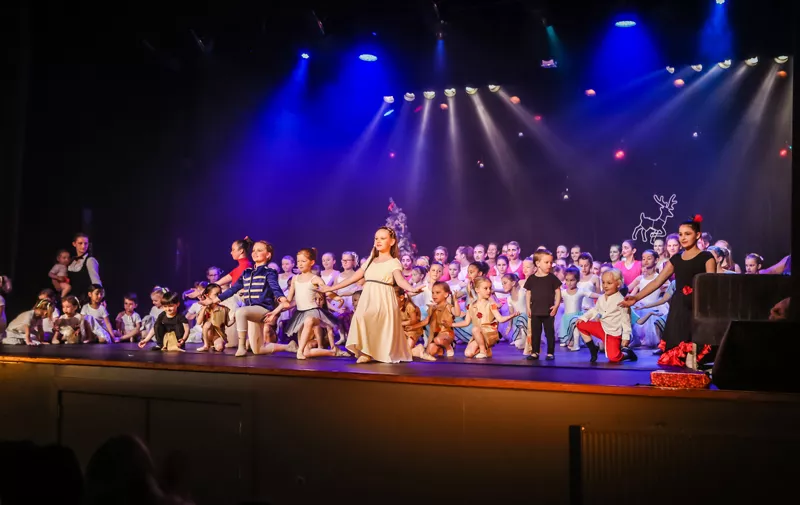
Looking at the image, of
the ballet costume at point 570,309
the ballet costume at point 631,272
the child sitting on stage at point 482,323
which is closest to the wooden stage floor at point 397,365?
the child sitting on stage at point 482,323

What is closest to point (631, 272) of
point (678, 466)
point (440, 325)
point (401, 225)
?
point (440, 325)

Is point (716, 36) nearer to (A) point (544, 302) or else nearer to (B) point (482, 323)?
(A) point (544, 302)

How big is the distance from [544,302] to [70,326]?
239 inches

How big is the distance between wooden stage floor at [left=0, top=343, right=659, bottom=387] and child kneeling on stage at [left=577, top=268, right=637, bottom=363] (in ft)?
0.57

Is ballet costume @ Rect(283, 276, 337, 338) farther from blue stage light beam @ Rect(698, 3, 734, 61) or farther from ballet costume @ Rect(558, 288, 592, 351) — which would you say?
blue stage light beam @ Rect(698, 3, 734, 61)

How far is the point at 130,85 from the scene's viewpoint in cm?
1116

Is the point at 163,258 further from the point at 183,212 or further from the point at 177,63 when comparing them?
the point at 177,63

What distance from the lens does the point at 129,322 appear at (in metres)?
10.2

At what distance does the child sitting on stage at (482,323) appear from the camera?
294 inches

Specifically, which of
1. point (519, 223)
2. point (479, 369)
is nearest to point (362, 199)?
point (519, 223)

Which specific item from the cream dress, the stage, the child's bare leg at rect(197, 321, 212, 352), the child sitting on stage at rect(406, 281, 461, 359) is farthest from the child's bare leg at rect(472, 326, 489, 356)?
the child's bare leg at rect(197, 321, 212, 352)

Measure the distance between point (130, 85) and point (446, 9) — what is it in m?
5.16

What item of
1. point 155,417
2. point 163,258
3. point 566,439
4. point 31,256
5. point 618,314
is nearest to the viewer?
point 566,439

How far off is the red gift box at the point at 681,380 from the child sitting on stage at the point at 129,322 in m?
7.72
